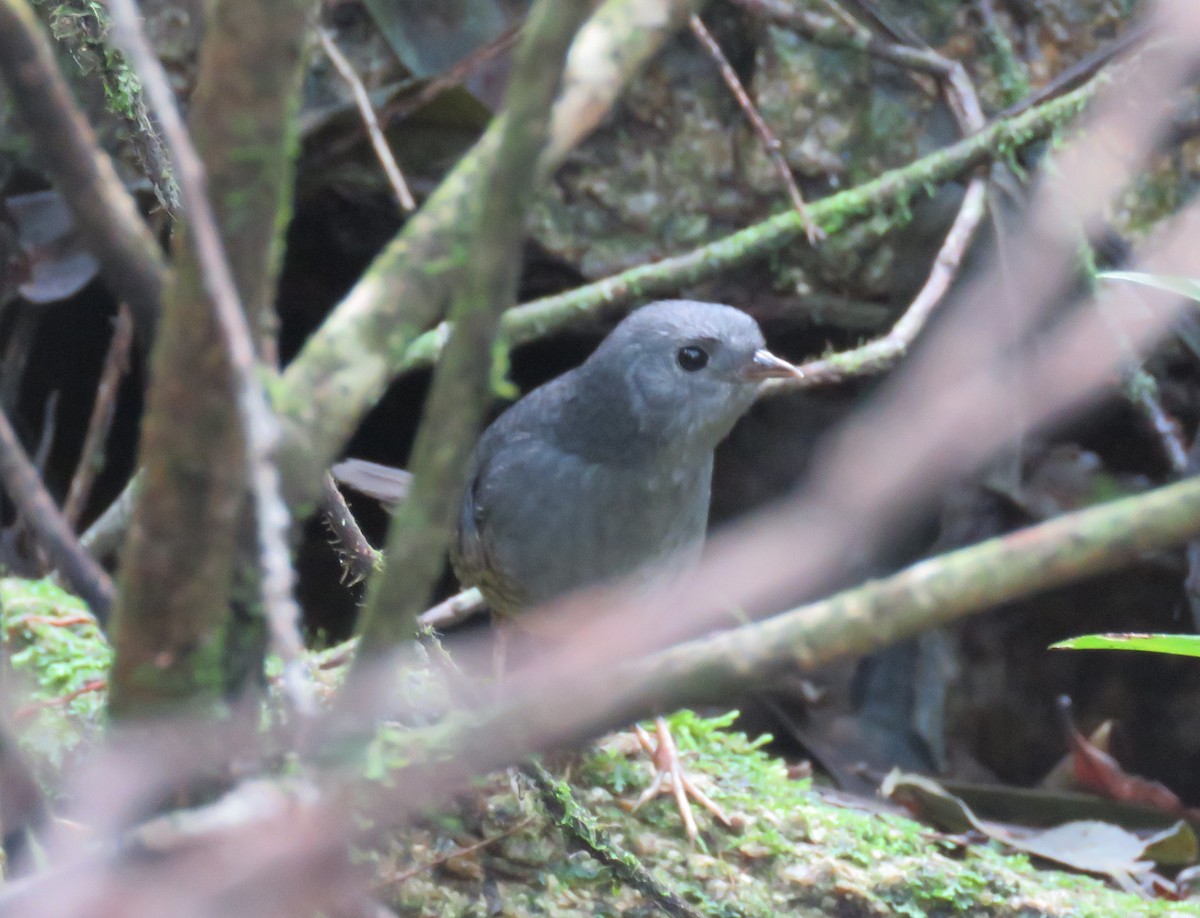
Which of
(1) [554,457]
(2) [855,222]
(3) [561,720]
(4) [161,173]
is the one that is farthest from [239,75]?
(2) [855,222]

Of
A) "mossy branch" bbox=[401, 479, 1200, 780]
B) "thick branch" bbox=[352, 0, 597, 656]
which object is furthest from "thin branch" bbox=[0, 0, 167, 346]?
"mossy branch" bbox=[401, 479, 1200, 780]

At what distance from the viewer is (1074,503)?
434 cm

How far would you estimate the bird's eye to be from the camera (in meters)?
3.19

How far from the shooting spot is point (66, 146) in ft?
3.56

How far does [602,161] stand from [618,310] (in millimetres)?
548

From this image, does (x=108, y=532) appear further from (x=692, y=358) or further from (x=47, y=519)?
(x=47, y=519)

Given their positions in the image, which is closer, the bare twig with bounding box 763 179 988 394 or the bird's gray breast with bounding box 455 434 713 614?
the bird's gray breast with bounding box 455 434 713 614

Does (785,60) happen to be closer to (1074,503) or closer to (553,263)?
(553,263)

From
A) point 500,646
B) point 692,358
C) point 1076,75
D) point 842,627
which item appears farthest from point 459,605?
point 842,627

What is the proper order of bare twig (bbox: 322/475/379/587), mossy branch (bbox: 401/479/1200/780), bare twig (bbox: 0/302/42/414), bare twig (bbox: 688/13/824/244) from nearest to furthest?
1. mossy branch (bbox: 401/479/1200/780)
2. bare twig (bbox: 322/475/379/587)
3. bare twig (bbox: 688/13/824/244)
4. bare twig (bbox: 0/302/42/414)

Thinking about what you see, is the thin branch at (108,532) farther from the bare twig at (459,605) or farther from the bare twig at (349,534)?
the bare twig at (349,534)

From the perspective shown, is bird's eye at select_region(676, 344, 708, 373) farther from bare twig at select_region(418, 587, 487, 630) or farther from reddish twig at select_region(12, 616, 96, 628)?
reddish twig at select_region(12, 616, 96, 628)

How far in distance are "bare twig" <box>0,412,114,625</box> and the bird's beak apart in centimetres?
199

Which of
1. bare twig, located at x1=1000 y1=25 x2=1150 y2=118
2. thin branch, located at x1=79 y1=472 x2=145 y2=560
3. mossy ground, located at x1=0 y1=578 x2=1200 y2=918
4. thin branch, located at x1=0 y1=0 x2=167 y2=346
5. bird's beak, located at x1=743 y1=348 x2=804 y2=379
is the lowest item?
mossy ground, located at x1=0 y1=578 x2=1200 y2=918
